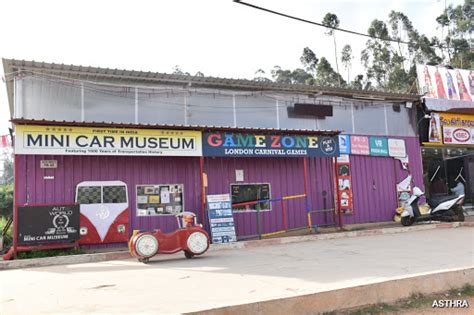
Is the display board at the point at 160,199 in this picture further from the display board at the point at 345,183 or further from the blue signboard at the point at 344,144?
the blue signboard at the point at 344,144

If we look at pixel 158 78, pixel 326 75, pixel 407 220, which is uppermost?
pixel 326 75

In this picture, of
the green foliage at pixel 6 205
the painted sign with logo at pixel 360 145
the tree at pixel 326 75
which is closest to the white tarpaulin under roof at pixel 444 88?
the painted sign with logo at pixel 360 145

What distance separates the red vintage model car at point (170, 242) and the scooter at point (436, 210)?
8.23 metres

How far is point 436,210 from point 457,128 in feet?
17.5

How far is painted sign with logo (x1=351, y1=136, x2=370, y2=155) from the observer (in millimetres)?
15250

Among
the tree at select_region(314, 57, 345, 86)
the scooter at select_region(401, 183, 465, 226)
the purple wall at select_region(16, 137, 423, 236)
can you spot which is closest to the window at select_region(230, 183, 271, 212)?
the purple wall at select_region(16, 137, 423, 236)

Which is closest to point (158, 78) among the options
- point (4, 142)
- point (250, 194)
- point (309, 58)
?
point (250, 194)

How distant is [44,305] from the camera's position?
5.10 metres

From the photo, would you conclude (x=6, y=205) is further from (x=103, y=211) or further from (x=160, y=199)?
(x=160, y=199)

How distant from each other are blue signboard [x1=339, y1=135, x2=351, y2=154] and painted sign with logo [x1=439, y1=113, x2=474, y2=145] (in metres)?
4.78

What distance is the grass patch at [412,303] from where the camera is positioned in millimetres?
5062

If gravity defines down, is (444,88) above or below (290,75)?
below

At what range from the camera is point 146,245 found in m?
8.49

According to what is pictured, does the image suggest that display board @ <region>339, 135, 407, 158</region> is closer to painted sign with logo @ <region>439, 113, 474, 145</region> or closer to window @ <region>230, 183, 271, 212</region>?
painted sign with logo @ <region>439, 113, 474, 145</region>
